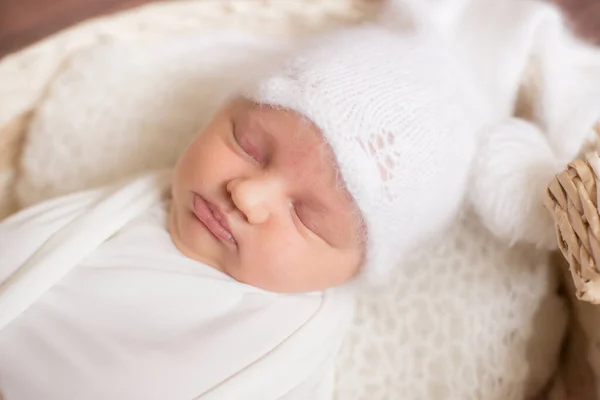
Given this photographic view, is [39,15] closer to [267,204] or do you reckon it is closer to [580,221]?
[267,204]

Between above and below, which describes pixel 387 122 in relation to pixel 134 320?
above

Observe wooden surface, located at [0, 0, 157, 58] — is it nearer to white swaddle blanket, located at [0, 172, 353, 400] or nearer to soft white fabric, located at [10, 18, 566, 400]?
soft white fabric, located at [10, 18, 566, 400]

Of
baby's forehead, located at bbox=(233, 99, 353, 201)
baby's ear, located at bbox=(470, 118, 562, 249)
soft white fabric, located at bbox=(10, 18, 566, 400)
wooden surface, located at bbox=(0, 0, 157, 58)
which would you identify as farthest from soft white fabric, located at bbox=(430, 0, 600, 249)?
wooden surface, located at bbox=(0, 0, 157, 58)

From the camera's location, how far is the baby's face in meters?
0.75

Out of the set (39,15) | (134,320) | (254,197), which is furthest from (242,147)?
(39,15)

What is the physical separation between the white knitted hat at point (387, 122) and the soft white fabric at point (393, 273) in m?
0.12

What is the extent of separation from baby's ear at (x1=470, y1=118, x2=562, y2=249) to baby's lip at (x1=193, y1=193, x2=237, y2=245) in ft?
1.04

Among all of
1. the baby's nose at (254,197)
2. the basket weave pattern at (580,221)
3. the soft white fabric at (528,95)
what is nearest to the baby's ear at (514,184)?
the soft white fabric at (528,95)

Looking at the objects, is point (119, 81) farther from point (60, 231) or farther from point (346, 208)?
point (346, 208)

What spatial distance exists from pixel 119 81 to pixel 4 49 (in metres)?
0.43

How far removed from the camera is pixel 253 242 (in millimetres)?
774

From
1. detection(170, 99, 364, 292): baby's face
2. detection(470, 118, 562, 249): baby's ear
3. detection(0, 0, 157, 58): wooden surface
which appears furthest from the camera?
detection(0, 0, 157, 58): wooden surface

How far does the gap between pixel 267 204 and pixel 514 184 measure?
0.31 m

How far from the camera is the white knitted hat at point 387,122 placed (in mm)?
753
